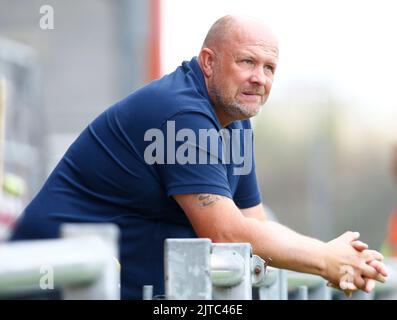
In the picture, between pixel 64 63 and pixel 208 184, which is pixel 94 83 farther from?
pixel 208 184

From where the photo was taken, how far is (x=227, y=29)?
5500 mm

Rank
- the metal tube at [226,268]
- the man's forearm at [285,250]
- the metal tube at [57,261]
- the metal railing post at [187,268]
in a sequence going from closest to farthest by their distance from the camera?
the metal tube at [57,261], the metal railing post at [187,268], the metal tube at [226,268], the man's forearm at [285,250]

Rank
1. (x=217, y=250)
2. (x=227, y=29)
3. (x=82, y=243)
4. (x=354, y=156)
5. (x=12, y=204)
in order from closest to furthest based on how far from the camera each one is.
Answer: (x=82, y=243), (x=217, y=250), (x=227, y=29), (x=12, y=204), (x=354, y=156)

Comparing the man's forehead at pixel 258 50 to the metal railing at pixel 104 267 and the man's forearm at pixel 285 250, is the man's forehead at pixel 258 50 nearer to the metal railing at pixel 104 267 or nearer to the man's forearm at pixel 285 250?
the man's forearm at pixel 285 250

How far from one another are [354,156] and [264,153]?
239cm

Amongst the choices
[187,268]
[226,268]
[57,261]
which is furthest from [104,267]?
[226,268]

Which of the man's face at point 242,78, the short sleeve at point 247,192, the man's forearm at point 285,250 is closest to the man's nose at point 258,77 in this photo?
the man's face at point 242,78

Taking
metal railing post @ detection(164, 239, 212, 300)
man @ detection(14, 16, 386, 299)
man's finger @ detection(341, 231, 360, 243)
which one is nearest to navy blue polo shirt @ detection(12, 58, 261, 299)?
man @ detection(14, 16, 386, 299)

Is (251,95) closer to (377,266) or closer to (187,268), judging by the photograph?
(377,266)

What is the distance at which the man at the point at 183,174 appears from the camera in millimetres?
4965

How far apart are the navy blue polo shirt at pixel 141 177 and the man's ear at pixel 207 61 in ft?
0.48

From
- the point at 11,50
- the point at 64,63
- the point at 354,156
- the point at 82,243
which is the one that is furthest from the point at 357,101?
the point at 82,243

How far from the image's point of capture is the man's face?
5402mm
